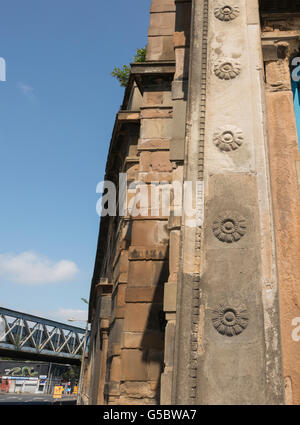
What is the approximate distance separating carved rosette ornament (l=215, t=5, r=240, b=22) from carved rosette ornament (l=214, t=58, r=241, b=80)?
29.2 inches

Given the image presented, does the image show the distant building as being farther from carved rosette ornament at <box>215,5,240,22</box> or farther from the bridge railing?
carved rosette ornament at <box>215,5,240,22</box>

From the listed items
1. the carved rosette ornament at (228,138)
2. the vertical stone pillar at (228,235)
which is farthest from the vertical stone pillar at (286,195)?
the carved rosette ornament at (228,138)

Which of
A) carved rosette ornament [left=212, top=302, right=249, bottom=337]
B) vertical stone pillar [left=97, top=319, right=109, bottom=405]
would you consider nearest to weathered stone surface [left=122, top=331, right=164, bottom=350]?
carved rosette ornament [left=212, top=302, right=249, bottom=337]

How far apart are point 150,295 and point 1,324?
34536mm

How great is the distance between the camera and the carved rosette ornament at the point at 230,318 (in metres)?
3.90

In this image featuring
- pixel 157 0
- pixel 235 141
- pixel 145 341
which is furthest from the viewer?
pixel 157 0

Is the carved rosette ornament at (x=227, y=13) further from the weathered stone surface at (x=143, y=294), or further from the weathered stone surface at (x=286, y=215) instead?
the weathered stone surface at (x=143, y=294)

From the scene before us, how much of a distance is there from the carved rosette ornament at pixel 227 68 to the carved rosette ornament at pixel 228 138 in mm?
796

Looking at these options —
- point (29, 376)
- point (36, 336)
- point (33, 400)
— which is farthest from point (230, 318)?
point (29, 376)

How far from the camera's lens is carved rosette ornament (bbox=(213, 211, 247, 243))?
14.2ft

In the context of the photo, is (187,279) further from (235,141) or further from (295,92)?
(295,92)
